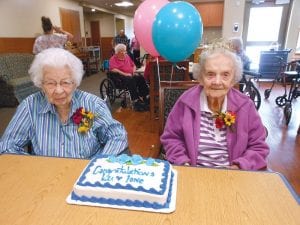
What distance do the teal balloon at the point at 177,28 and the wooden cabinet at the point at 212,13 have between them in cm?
562

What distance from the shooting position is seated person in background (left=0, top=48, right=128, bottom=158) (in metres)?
1.16

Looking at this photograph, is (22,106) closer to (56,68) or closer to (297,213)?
(56,68)

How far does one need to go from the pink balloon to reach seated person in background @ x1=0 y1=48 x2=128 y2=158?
3.18 feet

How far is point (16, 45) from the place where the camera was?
5.28m

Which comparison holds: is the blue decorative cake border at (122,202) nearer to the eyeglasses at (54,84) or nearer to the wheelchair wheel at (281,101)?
the eyeglasses at (54,84)

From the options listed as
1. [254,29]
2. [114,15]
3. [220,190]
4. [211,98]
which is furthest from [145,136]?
[114,15]

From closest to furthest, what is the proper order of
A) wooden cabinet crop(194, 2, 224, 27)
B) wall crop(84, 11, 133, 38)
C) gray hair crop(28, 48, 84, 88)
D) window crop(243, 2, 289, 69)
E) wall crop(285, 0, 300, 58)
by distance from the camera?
gray hair crop(28, 48, 84, 88) → wall crop(285, 0, 300, 58) → wooden cabinet crop(194, 2, 224, 27) → window crop(243, 2, 289, 69) → wall crop(84, 11, 133, 38)

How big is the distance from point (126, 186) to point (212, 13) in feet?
23.2

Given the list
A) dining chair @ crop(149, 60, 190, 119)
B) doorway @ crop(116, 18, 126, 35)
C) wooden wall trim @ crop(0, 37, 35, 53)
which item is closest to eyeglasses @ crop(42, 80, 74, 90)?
dining chair @ crop(149, 60, 190, 119)

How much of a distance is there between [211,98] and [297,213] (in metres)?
0.70

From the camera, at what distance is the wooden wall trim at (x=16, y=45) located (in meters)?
4.92

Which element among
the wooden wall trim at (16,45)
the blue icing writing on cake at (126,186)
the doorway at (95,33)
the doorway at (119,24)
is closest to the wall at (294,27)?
the wooden wall trim at (16,45)

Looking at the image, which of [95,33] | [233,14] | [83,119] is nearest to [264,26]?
[233,14]

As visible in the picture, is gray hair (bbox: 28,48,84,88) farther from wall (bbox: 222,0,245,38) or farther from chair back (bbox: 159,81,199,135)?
wall (bbox: 222,0,245,38)
